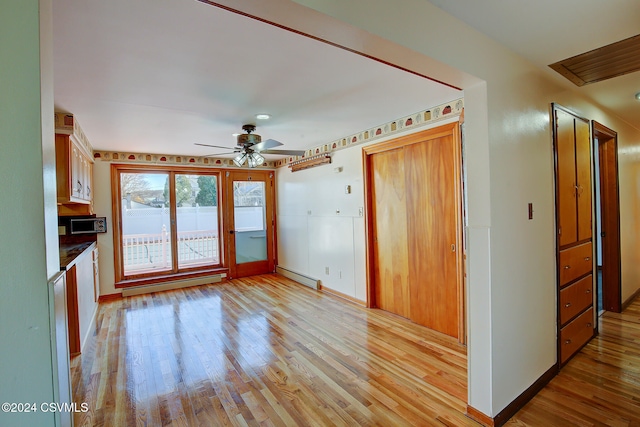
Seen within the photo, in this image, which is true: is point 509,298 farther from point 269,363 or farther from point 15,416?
point 15,416

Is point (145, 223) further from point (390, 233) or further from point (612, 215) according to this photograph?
point (612, 215)

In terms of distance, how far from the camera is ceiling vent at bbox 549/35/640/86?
6.25ft

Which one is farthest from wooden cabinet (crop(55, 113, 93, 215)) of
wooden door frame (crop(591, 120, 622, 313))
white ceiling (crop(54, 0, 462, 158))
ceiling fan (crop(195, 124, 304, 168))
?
wooden door frame (crop(591, 120, 622, 313))

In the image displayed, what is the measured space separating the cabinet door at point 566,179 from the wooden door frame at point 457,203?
732 mm

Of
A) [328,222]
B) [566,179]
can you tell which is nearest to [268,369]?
Result: [328,222]

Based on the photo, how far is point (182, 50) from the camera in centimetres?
176

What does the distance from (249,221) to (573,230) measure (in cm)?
507

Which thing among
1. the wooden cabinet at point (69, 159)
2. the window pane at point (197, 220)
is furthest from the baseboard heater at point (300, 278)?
the wooden cabinet at point (69, 159)

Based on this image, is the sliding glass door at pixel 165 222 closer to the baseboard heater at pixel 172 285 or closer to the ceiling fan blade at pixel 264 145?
the baseboard heater at pixel 172 285

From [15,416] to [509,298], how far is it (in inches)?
87.7

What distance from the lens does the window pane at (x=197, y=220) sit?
17.9 feet

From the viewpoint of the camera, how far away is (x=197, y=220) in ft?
18.4

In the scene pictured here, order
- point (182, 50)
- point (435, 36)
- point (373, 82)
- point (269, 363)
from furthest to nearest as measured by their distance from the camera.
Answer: point (269, 363) < point (373, 82) < point (182, 50) < point (435, 36)

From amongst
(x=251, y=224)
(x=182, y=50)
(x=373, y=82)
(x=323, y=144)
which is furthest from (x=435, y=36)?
(x=251, y=224)
